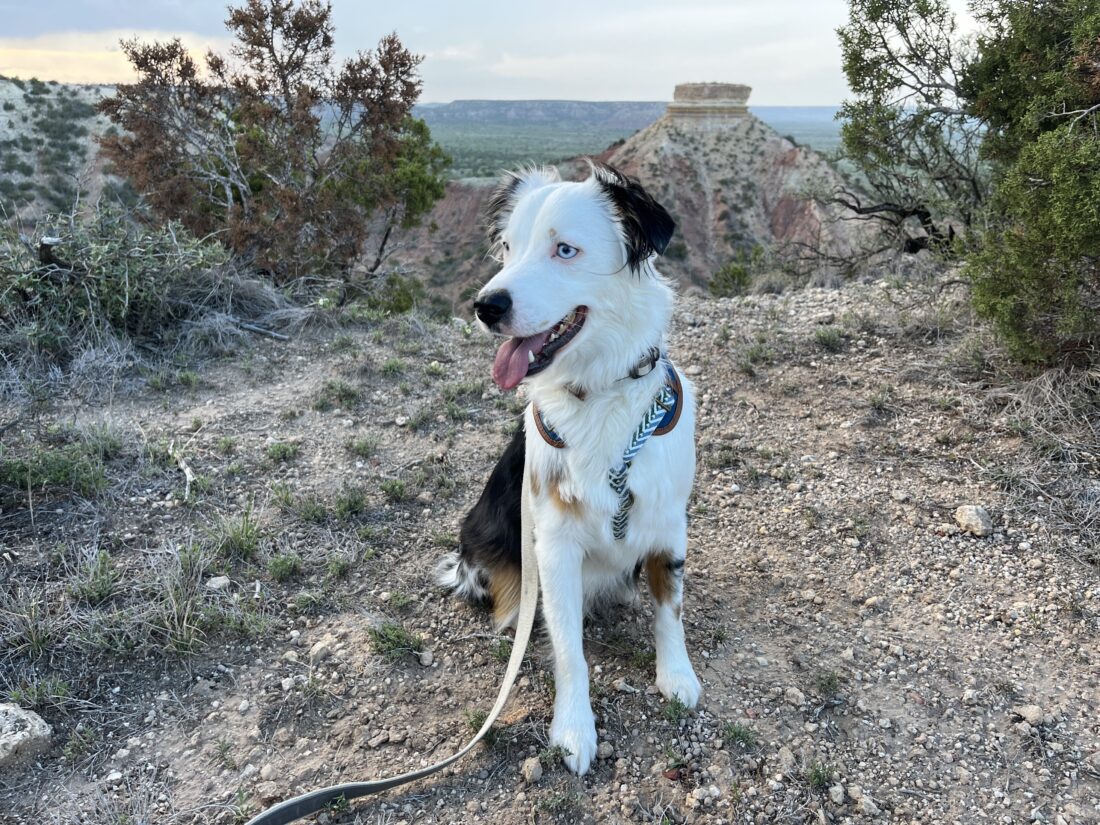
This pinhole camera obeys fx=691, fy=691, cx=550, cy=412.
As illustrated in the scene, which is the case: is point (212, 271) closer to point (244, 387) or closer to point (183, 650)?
point (244, 387)

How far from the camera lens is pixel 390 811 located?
2.27m

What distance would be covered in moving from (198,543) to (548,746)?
6.73 feet

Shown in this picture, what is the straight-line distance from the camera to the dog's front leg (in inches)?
96.0

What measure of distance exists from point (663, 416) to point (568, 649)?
908 mm

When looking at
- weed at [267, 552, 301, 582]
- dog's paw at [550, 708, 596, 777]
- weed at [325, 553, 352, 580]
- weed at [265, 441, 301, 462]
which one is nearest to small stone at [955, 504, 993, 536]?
dog's paw at [550, 708, 596, 777]

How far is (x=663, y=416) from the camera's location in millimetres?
2451

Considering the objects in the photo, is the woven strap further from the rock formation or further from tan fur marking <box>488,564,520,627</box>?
the rock formation

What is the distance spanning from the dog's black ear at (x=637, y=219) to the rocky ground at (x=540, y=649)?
1.63 m

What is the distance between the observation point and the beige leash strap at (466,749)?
2.14 meters

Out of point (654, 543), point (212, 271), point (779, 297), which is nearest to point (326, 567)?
point (654, 543)

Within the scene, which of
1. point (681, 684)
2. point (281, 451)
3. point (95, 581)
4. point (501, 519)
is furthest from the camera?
point (281, 451)

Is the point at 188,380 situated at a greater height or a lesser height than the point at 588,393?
lesser

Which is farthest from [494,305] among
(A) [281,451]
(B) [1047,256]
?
(B) [1047,256]

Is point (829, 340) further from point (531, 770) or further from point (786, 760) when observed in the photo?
point (531, 770)
